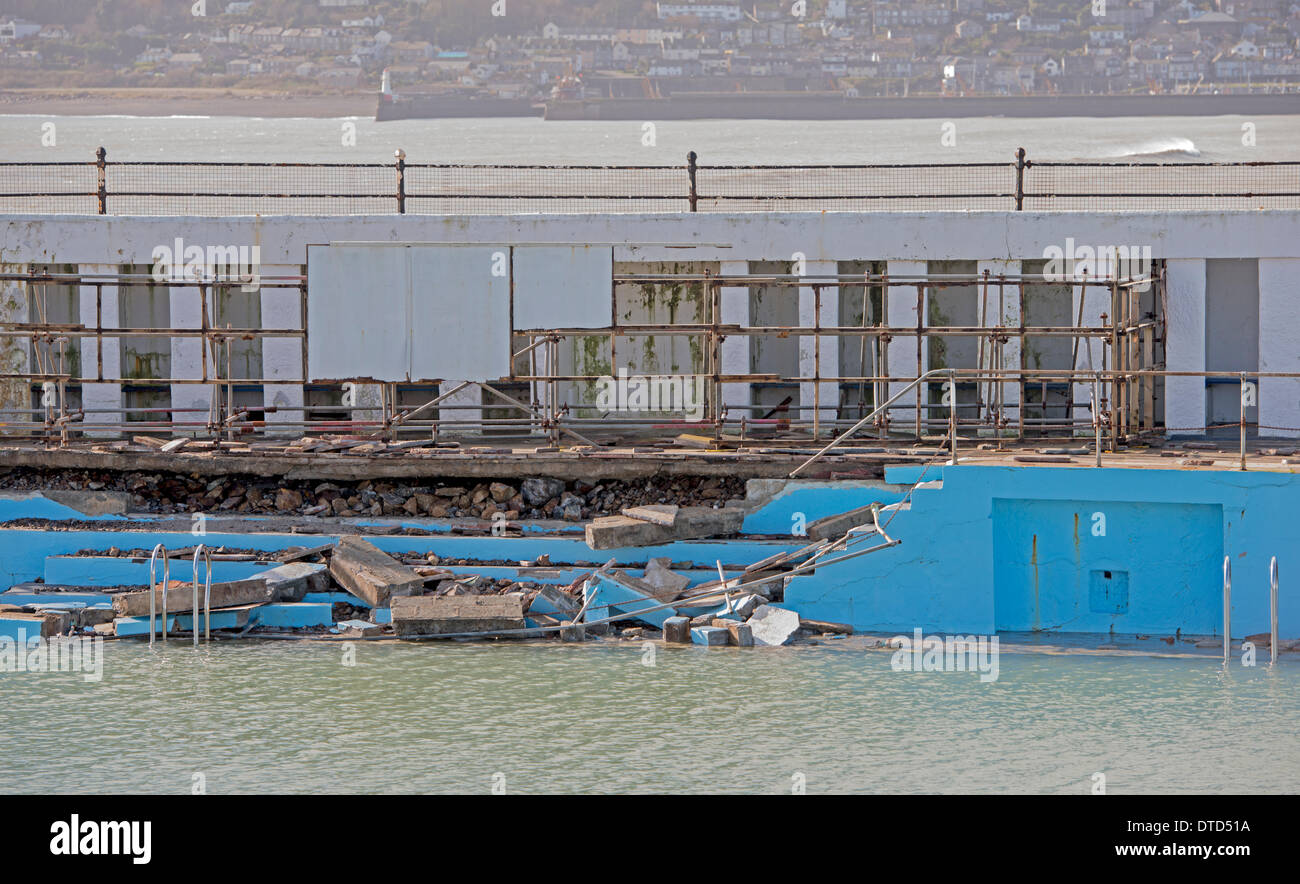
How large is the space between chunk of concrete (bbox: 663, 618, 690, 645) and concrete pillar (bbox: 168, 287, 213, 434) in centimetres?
960

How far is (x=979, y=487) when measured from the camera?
17.8m

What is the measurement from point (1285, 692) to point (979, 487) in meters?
3.84

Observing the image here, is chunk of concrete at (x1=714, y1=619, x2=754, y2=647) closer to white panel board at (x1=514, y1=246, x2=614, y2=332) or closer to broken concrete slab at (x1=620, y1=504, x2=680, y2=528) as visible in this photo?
broken concrete slab at (x1=620, y1=504, x2=680, y2=528)

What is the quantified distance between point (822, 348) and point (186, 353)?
365 inches

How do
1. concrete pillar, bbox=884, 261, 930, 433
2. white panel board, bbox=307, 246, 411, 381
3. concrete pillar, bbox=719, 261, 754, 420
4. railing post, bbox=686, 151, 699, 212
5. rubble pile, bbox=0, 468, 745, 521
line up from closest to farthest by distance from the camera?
rubble pile, bbox=0, 468, 745, 521 < white panel board, bbox=307, 246, 411, 381 < railing post, bbox=686, 151, 699, 212 < concrete pillar, bbox=884, 261, 930, 433 < concrete pillar, bbox=719, 261, 754, 420

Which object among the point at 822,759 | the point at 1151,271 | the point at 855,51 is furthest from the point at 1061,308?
the point at 855,51

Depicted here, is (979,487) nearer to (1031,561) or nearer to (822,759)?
(1031,561)

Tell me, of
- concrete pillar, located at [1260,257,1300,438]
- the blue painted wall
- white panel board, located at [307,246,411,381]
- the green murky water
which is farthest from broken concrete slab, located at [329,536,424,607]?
concrete pillar, located at [1260,257,1300,438]

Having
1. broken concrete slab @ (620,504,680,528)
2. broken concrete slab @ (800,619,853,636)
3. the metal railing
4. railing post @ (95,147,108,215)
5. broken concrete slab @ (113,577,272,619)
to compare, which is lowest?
broken concrete slab @ (800,619,853,636)

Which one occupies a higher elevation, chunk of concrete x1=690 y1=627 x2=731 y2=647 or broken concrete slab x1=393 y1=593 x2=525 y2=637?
broken concrete slab x1=393 y1=593 x2=525 y2=637

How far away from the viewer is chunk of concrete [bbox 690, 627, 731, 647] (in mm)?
17094

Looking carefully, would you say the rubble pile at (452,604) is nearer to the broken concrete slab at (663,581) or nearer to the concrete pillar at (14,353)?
the broken concrete slab at (663,581)

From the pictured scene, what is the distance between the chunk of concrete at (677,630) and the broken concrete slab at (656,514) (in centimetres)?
161

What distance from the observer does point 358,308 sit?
68.4 feet
